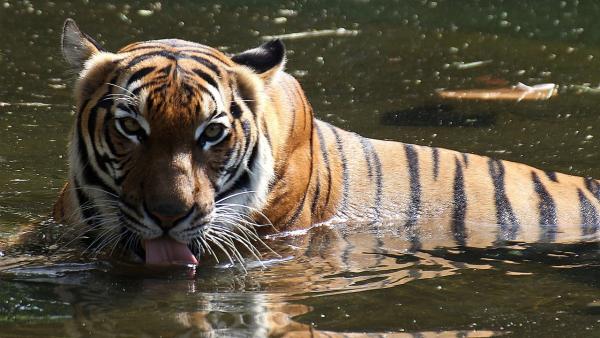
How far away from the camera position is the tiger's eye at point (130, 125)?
353 cm

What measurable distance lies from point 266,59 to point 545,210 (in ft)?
4.32

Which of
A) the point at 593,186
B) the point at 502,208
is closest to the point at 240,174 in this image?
the point at 502,208

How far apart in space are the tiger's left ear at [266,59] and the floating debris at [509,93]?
2895mm

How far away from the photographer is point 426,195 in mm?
→ 4426

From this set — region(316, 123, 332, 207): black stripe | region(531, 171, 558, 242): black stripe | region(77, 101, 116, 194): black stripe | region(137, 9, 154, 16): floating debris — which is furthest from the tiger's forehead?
region(137, 9, 154, 16): floating debris

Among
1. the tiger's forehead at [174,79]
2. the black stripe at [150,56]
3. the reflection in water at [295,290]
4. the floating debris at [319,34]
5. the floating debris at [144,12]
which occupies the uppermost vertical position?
the floating debris at [144,12]

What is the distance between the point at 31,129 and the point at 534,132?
2493mm

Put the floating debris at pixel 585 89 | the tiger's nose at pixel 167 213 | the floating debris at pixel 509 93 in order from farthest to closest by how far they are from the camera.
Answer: the floating debris at pixel 585 89
the floating debris at pixel 509 93
the tiger's nose at pixel 167 213

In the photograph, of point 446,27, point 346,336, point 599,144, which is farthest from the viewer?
point 446,27

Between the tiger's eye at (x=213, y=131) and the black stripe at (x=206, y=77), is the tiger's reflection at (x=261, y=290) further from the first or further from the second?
the black stripe at (x=206, y=77)

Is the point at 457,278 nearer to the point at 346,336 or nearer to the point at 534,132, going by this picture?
the point at 346,336

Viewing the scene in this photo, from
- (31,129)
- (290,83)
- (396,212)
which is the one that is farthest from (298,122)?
(31,129)

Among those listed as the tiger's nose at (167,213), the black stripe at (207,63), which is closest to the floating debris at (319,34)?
the black stripe at (207,63)

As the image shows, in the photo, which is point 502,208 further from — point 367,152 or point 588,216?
point 367,152
